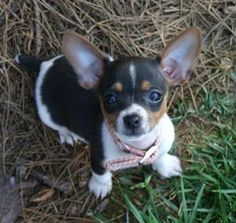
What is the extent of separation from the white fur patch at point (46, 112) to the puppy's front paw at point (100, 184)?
0.93 feet

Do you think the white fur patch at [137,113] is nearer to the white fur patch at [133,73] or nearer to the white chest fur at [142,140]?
the white fur patch at [133,73]

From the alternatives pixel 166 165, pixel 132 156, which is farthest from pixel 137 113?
pixel 166 165

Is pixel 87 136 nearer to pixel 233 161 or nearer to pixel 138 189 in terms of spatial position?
pixel 138 189

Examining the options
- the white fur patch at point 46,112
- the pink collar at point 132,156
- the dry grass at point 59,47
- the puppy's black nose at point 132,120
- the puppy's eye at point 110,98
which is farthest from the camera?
the dry grass at point 59,47

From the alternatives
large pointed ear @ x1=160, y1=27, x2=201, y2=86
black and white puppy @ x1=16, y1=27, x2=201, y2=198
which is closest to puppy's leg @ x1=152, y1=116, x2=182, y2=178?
black and white puppy @ x1=16, y1=27, x2=201, y2=198

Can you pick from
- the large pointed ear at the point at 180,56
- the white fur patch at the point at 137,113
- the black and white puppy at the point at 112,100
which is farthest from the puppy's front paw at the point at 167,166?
the white fur patch at the point at 137,113

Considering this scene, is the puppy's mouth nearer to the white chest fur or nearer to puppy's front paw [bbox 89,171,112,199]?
the white chest fur

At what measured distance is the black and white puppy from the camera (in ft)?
10.7

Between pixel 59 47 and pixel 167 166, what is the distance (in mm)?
1162

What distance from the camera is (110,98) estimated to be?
3.32 meters

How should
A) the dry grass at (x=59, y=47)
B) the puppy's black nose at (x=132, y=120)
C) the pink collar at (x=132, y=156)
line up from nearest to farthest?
the puppy's black nose at (x=132, y=120) → the pink collar at (x=132, y=156) → the dry grass at (x=59, y=47)

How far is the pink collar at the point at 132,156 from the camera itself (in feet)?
11.8

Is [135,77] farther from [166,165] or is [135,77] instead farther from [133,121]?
[166,165]

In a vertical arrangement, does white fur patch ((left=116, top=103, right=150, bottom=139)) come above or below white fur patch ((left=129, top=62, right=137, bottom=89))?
below
